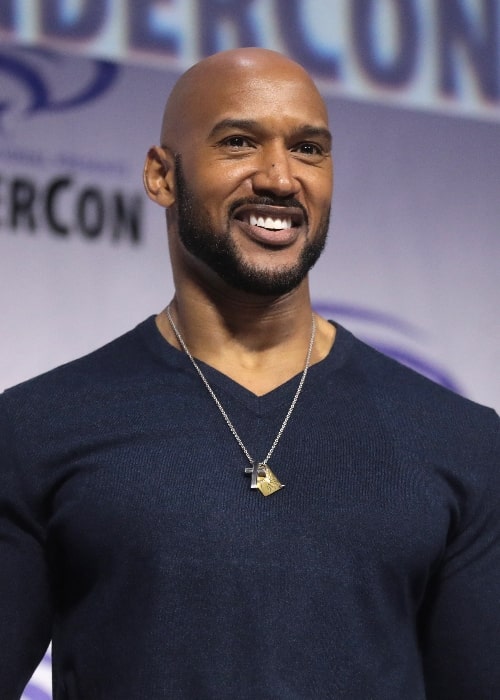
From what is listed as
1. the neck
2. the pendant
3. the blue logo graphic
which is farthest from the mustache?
the blue logo graphic

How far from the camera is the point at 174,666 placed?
1512mm

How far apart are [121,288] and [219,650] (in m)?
1.05

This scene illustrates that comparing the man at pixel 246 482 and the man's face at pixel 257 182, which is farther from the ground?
the man's face at pixel 257 182

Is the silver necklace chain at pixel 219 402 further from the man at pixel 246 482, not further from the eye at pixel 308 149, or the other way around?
the eye at pixel 308 149

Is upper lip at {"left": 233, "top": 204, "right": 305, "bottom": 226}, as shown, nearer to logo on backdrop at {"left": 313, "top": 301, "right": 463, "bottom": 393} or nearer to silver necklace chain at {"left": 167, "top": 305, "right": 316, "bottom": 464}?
silver necklace chain at {"left": 167, "top": 305, "right": 316, "bottom": 464}

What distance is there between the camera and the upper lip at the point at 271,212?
1659 millimetres

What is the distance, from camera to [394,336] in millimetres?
2646

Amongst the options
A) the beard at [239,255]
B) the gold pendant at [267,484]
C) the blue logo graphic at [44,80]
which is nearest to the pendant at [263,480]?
the gold pendant at [267,484]

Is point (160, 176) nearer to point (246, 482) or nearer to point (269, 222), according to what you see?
point (269, 222)

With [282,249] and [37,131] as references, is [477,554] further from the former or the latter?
[37,131]

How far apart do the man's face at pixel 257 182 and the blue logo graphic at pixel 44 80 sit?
28.1 inches

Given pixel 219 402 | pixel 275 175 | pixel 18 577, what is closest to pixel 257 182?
pixel 275 175

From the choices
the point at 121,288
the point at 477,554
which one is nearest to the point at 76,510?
the point at 477,554

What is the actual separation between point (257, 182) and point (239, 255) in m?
0.09
